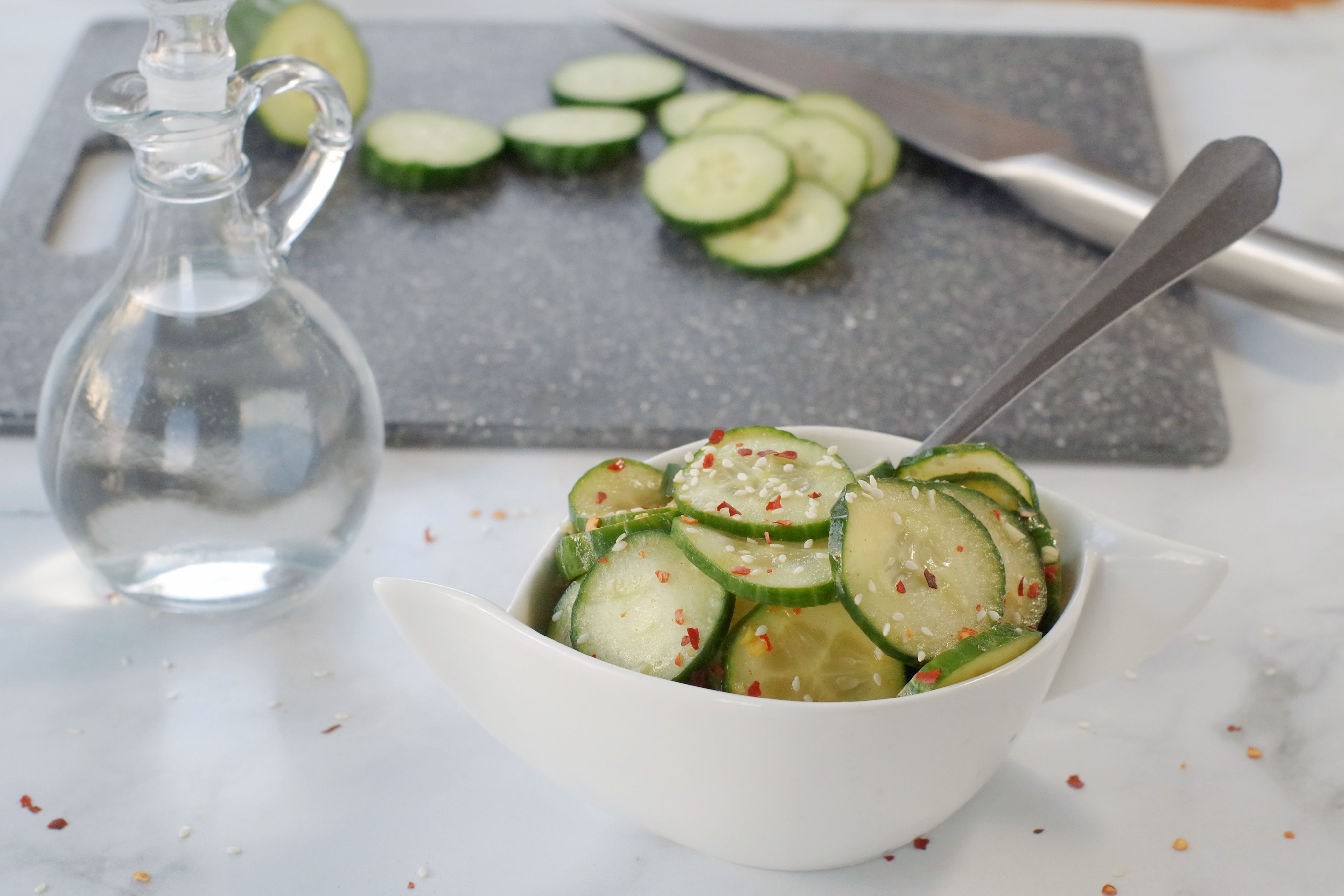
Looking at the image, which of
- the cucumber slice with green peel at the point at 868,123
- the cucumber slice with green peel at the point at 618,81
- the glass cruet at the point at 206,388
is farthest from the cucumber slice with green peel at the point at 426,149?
the glass cruet at the point at 206,388

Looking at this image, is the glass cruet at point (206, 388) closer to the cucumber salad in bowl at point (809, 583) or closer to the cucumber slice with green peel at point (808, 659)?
the cucumber salad in bowl at point (809, 583)

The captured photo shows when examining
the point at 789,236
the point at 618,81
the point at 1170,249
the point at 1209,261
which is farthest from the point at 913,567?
the point at 618,81

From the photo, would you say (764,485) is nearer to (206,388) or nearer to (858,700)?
(858,700)

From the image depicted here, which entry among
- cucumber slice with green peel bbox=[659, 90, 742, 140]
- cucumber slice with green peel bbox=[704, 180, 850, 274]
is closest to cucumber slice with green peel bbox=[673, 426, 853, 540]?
cucumber slice with green peel bbox=[704, 180, 850, 274]

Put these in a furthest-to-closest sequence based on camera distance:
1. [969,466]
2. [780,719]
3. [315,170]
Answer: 1. [315,170]
2. [969,466]
3. [780,719]

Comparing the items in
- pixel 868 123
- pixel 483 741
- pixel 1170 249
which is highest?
pixel 1170 249

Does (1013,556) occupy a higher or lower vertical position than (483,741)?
higher

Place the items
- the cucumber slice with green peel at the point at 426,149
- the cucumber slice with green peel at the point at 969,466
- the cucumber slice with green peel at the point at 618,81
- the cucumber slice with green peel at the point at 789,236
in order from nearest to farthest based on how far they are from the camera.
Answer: the cucumber slice with green peel at the point at 969,466 < the cucumber slice with green peel at the point at 789,236 < the cucumber slice with green peel at the point at 426,149 < the cucumber slice with green peel at the point at 618,81

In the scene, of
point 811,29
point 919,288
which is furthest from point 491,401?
point 811,29

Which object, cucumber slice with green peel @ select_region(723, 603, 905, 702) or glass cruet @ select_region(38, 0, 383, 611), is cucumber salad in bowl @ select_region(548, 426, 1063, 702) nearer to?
cucumber slice with green peel @ select_region(723, 603, 905, 702)
